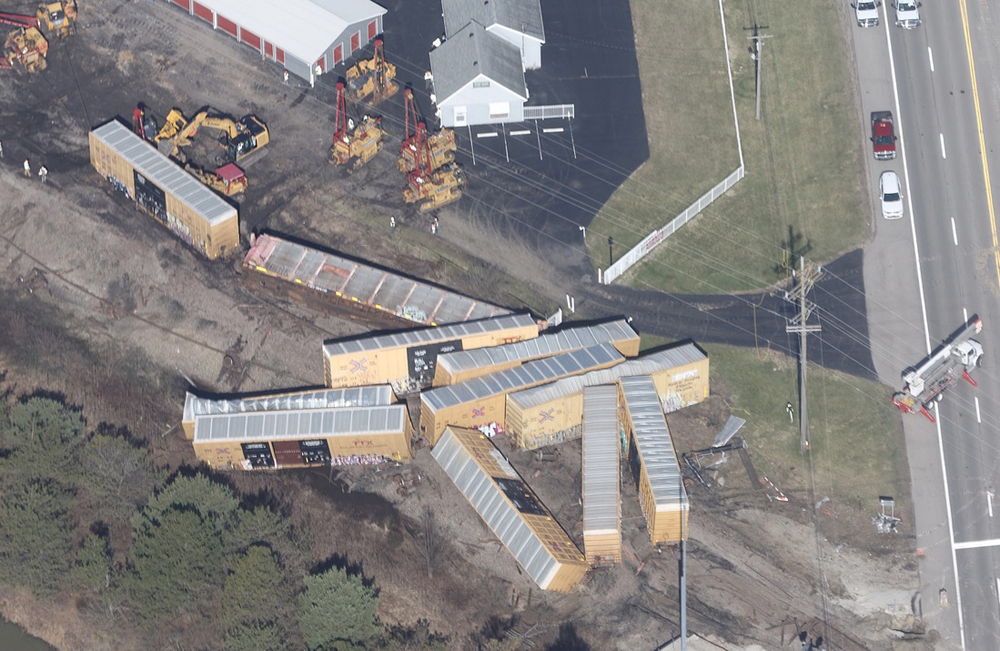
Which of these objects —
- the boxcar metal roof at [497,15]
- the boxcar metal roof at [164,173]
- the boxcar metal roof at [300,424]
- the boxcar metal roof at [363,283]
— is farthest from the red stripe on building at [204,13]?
the boxcar metal roof at [300,424]

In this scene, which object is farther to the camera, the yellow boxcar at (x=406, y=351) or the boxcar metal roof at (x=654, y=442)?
the yellow boxcar at (x=406, y=351)

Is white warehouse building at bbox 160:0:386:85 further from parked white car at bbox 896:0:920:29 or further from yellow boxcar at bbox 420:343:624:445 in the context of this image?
parked white car at bbox 896:0:920:29

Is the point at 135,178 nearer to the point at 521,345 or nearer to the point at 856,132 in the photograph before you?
the point at 521,345

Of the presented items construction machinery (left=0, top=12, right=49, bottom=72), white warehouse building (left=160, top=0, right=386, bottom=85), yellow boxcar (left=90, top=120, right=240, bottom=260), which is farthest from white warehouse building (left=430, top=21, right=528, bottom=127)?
construction machinery (left=0, top=12, right=49, bottom=72)

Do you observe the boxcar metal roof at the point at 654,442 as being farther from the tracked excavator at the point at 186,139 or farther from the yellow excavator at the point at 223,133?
the yellow excavator at the point at 223,133

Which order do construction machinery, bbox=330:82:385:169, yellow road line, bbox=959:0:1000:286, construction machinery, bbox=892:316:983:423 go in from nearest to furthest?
1. construction machinery, bbox=892:316:983:423
2. yellow road line, bbox=959:0:1000:286
3. construction machinery, bbox=330:82:385:169

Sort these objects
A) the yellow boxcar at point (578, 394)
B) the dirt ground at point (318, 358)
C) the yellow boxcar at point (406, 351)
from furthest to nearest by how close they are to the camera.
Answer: the yellow boxcar at point (406, 351) → the yellow boxcar at point (578, 394) → the dirt ground at point (318, 358)
